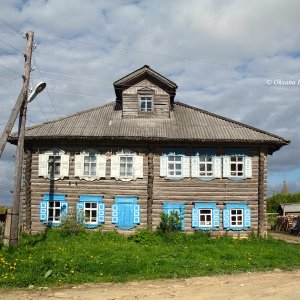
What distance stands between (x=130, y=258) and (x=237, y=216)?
8445 mm

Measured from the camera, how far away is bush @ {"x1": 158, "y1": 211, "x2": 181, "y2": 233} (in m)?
18.9

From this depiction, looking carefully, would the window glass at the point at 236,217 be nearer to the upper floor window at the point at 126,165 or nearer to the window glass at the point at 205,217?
the window glass at the point at 205,217

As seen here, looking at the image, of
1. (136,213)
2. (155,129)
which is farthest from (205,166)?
(136,213)

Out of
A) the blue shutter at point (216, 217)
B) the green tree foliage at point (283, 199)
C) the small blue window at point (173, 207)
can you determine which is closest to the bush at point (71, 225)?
the small blue window at point (173, 207)

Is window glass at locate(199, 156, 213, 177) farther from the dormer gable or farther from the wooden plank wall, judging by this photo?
the dormer gable

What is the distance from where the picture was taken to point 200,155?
19.9m

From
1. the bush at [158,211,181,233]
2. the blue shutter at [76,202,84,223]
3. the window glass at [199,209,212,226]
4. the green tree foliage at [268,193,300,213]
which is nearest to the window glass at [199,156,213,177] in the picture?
the window glass at [199,209,212,226]

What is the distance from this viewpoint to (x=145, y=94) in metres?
21.5

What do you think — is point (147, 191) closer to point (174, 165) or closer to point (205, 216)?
point (174, 165)

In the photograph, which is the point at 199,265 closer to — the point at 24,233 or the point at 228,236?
the point at 228,236

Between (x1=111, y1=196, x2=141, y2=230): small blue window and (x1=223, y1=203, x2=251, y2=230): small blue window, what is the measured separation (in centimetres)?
428

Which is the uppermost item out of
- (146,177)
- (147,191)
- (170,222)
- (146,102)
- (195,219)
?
(146,102)

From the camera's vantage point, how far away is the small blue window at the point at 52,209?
19.4 meters

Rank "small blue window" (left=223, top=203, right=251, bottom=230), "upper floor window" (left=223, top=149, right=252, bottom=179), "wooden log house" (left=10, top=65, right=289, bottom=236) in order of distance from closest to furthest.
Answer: "wooden log house" (left=10, top=65, right=289, bottom=236) < "small blue window" (left=223, top=203, right=251, bottom=230) < "upper floor window" (left=223, top=149, right=252, bottom=179)
